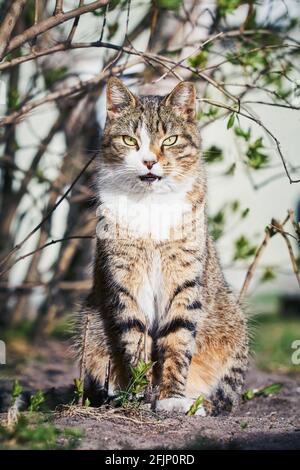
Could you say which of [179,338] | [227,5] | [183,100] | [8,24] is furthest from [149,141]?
[227,5]

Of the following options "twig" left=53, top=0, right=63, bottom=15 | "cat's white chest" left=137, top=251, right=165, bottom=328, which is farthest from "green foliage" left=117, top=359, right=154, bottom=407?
"twig" left=53, top=0, right=63, bottom=15

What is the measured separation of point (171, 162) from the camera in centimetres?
385

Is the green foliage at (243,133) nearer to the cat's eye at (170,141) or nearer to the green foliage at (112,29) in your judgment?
the cat's eye at (170,141)

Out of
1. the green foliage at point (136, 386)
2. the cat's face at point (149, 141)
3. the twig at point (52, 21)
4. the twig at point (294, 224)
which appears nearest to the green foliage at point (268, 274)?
the twig at point (294, 224)

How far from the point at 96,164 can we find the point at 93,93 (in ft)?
5.06

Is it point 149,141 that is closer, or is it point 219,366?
point 149,141

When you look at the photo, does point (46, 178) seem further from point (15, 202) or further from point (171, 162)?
point (171, 162)

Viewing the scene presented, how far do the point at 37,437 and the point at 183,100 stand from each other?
2032mm

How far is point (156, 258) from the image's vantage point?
→ 3.80 metres

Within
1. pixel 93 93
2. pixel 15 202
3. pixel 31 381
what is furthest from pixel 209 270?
pixel 15 202

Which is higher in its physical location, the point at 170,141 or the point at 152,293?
the point at 170,141

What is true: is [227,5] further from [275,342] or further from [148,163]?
[275,342]

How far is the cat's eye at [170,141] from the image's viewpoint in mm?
3902
